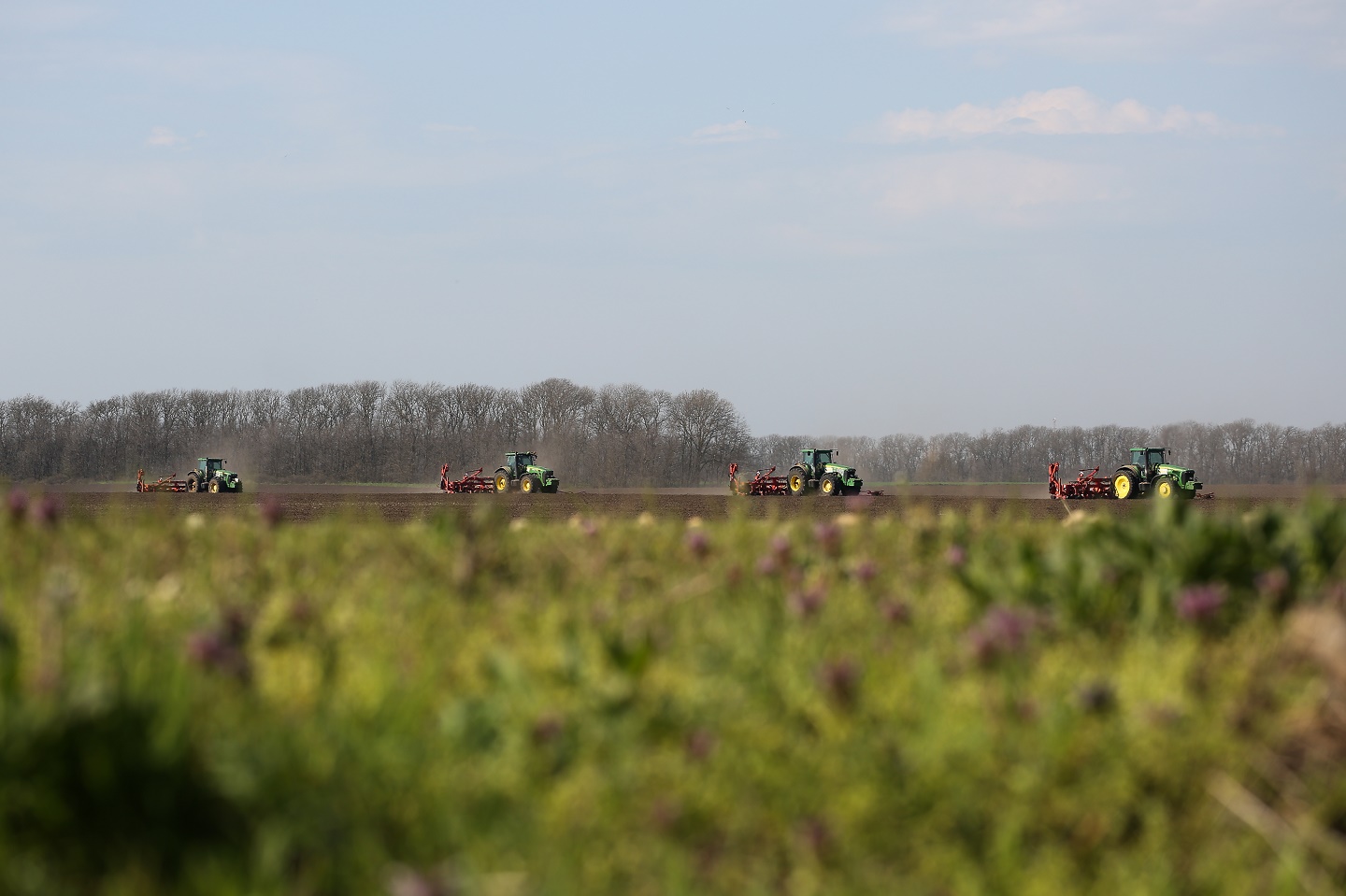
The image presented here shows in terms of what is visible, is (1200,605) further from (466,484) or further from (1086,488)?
(466,484)

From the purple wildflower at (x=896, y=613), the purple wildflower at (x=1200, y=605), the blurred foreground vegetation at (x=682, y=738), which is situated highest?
the purple wildflower at (x=1200, y=605)

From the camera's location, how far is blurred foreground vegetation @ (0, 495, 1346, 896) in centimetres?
209

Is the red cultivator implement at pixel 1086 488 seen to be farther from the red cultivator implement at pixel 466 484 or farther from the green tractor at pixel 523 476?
the red cultivator implement at pixel 466 484

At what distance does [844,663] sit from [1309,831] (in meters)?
0.96

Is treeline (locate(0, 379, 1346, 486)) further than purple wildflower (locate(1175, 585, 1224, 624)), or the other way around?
treeline (locate(0, 379, 1346, 486))

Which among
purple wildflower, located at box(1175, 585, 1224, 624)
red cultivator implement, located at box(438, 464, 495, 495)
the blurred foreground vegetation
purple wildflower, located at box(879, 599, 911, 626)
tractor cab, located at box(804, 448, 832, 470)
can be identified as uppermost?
tractor cab, located at box(804, 448, 832, 470)

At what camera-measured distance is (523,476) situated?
1810 inches

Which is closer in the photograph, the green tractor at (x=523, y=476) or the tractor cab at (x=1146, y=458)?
the tractor cab at (x=1146, y=458)

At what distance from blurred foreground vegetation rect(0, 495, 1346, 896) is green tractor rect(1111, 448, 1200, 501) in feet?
117

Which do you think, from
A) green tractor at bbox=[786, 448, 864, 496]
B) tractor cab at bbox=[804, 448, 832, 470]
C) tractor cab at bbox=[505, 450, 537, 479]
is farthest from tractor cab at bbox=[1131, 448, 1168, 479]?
tractor cab at bbox=[505, 450, 537, 479]

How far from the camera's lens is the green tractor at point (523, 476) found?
149 feet

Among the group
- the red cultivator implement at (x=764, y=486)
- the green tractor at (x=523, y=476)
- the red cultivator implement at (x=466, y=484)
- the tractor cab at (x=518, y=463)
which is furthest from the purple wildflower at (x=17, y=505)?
the tractor cab at (x=518, y=463)

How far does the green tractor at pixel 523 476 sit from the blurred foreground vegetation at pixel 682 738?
1650 inches

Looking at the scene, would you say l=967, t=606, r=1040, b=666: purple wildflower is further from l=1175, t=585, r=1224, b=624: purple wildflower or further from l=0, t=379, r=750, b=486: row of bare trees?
l=0, t=379, r=750, b=486: row of bare trees
